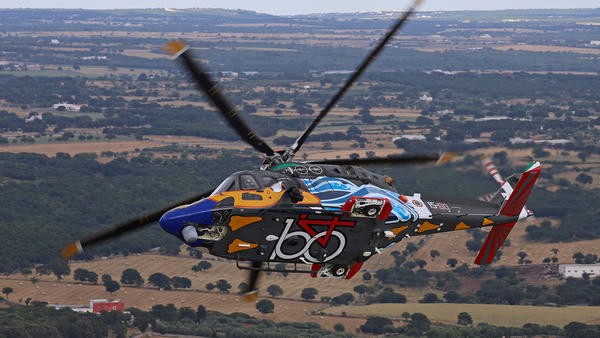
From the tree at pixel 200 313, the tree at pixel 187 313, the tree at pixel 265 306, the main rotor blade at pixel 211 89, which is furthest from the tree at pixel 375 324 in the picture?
the main rotor blade at pixel 211 89

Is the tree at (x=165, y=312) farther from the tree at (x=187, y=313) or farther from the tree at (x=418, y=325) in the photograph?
the tree at (x=418, y=325)

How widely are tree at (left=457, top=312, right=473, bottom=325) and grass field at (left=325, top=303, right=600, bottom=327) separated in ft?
1.32

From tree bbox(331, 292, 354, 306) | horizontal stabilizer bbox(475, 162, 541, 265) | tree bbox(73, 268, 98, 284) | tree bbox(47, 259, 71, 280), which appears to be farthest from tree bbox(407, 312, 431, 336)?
horizontal stabilizer bbox(475, 162, 541, 265)

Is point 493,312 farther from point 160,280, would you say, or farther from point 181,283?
point 160,280

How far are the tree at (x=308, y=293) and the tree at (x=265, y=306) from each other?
13.8 ft

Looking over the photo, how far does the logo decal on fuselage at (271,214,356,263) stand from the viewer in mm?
45312

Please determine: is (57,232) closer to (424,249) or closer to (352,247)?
(424,249)

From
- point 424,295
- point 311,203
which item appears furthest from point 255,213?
point 424,295

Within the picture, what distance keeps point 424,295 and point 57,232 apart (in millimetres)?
55867

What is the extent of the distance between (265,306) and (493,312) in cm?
2164

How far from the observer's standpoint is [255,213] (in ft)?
147

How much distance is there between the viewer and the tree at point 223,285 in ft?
445

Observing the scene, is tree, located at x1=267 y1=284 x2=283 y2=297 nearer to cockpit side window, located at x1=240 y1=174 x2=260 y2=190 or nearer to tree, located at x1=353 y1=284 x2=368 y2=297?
tree, located at x1=353 y1=284 x2=368 y2=297

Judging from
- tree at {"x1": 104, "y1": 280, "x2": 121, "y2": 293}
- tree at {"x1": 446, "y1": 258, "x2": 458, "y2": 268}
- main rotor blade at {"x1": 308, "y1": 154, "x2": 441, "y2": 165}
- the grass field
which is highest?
tree at {"x1": 446, "y1": 258, "x2": 458, "y2": 268}
